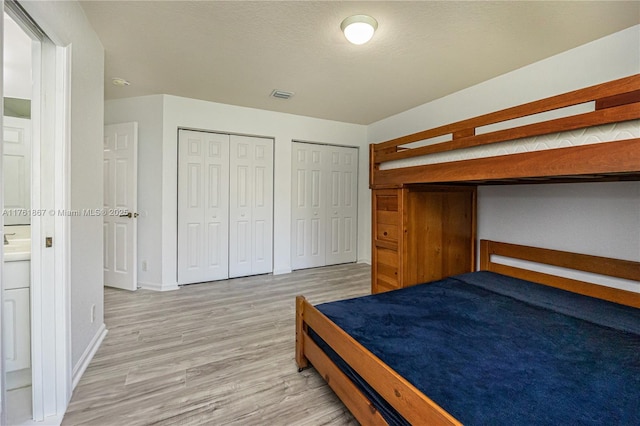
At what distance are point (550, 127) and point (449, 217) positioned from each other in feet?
4.77

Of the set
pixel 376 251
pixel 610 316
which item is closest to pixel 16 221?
pixel 376 251

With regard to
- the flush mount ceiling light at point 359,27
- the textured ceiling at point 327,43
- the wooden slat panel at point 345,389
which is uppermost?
the textured ceiling at point 327,43

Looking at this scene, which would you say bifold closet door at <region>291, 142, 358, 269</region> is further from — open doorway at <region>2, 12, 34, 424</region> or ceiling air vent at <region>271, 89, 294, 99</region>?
open doorway at <region>2, 12, 34, 424</region>

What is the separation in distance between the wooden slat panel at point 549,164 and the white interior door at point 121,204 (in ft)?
10.9

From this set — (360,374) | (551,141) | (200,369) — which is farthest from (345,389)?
(551,141)

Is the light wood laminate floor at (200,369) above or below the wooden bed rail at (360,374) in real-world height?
below

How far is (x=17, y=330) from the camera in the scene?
153 cm

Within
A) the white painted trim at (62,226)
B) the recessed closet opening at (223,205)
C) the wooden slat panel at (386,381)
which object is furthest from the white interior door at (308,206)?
the white painted trim at (62,226)

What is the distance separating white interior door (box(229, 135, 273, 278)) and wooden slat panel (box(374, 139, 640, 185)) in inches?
99.0

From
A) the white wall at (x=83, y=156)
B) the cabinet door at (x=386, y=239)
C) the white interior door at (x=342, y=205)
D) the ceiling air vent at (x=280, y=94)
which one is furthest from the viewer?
the white interior door at (x=342, y=205)

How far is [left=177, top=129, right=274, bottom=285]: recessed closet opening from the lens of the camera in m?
3.61

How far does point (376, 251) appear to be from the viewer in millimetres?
2867

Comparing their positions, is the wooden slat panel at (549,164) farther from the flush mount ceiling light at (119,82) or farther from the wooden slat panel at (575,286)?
the flush mount ceiling light at (119,82)

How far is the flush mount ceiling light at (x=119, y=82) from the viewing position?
2951 mm
